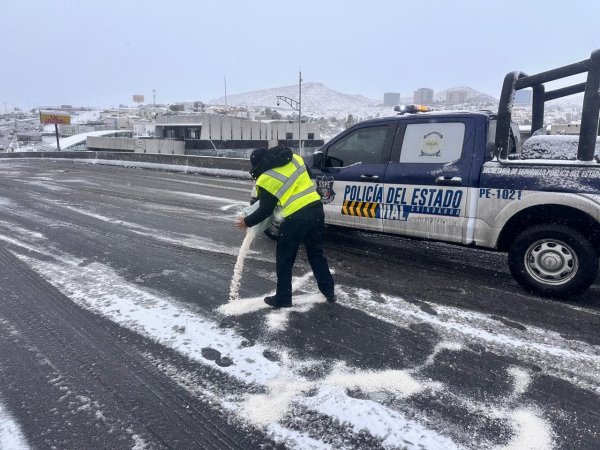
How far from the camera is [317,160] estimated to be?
19.0 feet

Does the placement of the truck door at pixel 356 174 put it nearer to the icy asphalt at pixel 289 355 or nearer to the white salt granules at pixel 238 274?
the icy asphalt at pixel 289 355

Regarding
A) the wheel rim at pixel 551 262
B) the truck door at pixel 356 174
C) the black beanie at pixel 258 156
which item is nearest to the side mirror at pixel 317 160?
the truck door at pixel 356 174

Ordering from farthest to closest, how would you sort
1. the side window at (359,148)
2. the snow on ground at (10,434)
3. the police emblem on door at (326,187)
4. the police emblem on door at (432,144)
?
the police emblem on door at (326,187), the side window at (359,148), the police emblem on door at (432,144), the snow on ground at (10,434)

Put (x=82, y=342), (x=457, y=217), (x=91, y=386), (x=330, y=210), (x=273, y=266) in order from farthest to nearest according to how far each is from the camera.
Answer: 1. (x=330, y=210)
2. (x=273, y=266)
3. (x=457, y=217)
4. (x=82, y=342)
5. (x=91, y=386)

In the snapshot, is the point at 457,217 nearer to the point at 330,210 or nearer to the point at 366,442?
the point at 330,210

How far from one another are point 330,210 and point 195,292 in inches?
87.7

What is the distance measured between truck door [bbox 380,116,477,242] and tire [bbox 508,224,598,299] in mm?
639

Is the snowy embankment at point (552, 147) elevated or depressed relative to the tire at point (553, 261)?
elevated

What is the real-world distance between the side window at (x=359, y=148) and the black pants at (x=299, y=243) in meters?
1.74

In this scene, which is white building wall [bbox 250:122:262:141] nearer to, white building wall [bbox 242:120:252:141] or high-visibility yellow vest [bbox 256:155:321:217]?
white building wall [bbox 242:120:252:141]

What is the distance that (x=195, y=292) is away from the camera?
14.6 feet

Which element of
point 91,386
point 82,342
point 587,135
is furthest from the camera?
point 587,135

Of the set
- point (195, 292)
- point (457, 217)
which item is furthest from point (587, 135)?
point (195, 292)

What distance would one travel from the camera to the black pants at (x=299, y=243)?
3938 millimetres
